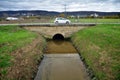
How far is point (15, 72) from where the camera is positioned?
693 inches

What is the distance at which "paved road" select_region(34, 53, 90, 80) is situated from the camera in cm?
1978

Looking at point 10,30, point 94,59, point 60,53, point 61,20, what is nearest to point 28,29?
point 10,30

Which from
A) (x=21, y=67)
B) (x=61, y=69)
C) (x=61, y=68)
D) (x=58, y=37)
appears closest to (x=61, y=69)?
(x=61, y=69)

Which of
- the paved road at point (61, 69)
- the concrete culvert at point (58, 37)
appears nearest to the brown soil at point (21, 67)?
the paved road at point (61, 69)

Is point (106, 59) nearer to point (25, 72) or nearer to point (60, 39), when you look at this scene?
point (25, 72)

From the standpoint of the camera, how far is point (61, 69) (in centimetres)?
2277

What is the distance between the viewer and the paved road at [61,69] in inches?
779

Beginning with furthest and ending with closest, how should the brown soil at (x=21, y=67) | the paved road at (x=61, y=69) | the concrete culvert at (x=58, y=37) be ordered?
the concrete culvert at (x=58, y=37) < the paved road at (x=61, y=69) < the brown soil at (x=21, y=67)

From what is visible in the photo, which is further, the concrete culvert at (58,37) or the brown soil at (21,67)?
the concrete culvert at (58,37)

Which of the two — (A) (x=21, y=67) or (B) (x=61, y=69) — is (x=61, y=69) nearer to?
(B) (x=61, y=69)

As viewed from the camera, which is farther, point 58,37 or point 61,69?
point 58,37

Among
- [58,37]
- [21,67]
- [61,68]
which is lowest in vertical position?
[58,37]

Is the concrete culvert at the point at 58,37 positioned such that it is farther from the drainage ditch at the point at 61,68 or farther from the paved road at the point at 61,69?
the paved road at the point at 61,69

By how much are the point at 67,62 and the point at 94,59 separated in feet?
15.3
